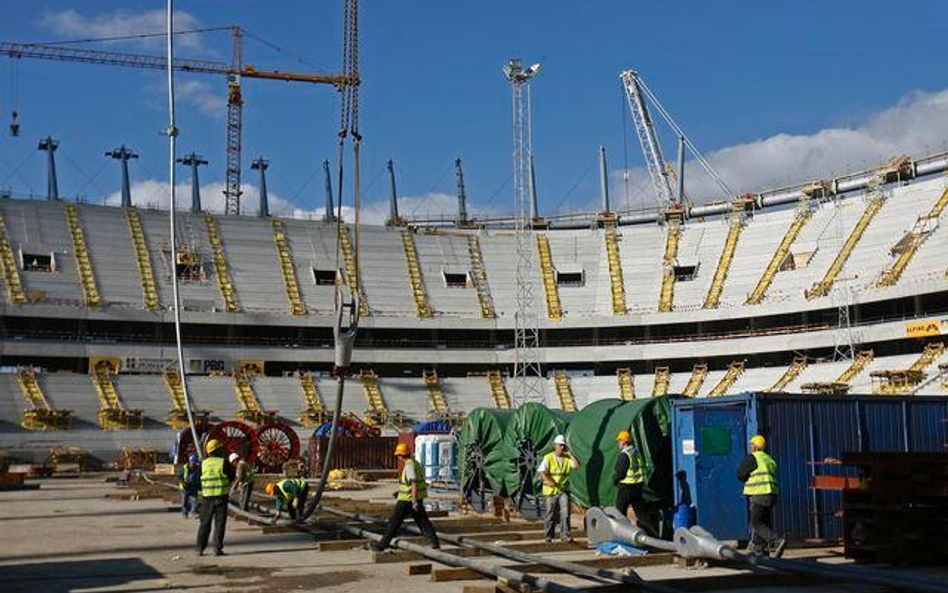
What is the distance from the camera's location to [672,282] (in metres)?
66.7

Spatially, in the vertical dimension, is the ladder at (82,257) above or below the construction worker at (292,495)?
above

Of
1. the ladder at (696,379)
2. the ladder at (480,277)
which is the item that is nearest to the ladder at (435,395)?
the ladder at (480,277)

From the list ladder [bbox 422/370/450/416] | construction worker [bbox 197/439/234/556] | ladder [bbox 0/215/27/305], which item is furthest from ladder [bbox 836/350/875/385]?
ladder [bbox 0/215/27/305]

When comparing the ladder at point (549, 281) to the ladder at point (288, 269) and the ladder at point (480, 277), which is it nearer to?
the ladder at point (480, 277)

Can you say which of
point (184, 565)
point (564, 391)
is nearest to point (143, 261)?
point (564, 391)

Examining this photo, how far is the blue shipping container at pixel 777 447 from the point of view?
53.3ft

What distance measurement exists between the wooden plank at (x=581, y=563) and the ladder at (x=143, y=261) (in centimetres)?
5094

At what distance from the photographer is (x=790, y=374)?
56.2 metres

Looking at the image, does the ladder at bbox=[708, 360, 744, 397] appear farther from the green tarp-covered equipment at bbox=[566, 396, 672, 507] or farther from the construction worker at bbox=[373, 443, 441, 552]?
the construction worker at bbox=[373, 443, 441, 552]

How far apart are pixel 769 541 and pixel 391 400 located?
1867 inches

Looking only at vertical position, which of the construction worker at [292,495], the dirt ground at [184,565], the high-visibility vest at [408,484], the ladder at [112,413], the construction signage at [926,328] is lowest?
the dirt ground at [184,565]

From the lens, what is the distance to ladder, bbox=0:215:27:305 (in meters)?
57.5

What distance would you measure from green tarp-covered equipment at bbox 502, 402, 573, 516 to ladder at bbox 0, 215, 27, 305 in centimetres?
4408

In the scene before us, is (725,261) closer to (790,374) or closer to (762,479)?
(790,374)
